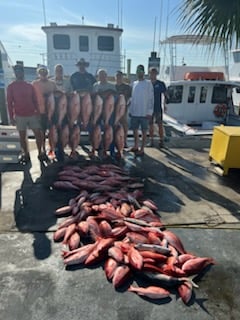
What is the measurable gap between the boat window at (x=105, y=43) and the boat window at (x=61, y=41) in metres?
1.44

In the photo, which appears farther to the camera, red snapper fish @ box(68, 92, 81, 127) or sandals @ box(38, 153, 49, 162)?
sandals @ box(38, 153, 49, 162)

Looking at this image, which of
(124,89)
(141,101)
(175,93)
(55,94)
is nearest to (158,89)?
(141,101)

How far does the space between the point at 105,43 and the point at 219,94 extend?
5.69 m

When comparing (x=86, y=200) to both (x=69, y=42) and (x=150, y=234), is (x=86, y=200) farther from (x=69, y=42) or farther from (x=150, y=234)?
(x=69, y=42)

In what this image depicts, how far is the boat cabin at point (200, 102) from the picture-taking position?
12.7 meters

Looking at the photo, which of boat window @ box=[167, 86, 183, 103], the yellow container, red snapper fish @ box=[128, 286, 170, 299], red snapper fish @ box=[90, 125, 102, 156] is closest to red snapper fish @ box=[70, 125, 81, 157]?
red snapper fish @ box=[90, 125, 102, 156]

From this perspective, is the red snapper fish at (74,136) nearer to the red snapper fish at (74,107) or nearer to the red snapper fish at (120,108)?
the red snapper fish at (74,107)

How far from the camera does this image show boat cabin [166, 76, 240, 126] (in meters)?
12.7

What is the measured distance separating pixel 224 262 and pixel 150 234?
806 millimetres

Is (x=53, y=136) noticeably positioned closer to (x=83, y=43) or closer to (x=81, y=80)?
(x=81, y=80)

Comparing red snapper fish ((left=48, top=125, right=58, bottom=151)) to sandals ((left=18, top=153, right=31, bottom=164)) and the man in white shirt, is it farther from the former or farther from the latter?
the man in white shirt

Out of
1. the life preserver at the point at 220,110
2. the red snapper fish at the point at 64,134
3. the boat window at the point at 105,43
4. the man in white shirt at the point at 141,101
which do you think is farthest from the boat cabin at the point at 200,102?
the red snapper fish at the point at 64,134

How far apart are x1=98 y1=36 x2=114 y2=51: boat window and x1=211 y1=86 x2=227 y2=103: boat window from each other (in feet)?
16.8

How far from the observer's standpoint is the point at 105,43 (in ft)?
43.8
